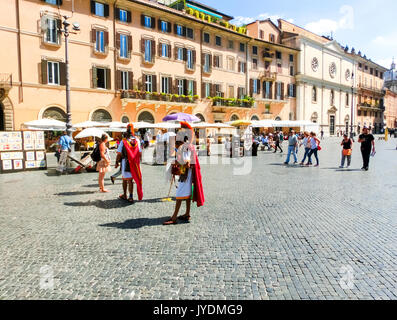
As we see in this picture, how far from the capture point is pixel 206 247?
4.22 meters

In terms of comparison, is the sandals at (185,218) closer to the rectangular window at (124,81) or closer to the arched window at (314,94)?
the rectangular window at (124,81)

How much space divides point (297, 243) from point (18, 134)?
1161cm

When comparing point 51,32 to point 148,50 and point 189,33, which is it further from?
point 189,33

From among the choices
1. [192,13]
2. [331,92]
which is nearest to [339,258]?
[192,13]

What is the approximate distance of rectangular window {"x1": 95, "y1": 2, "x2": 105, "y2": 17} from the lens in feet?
81.4

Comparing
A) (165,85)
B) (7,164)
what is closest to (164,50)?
(165,85)

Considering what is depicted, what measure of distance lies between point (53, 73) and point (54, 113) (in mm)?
2914

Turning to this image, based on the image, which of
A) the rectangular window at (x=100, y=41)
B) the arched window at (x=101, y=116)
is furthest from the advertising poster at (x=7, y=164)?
the rectangular window at (x=100, y=41)

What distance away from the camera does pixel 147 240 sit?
452 centimetres

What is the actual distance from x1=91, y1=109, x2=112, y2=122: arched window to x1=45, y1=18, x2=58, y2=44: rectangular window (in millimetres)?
5861

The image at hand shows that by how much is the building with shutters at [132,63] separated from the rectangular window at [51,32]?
69mm

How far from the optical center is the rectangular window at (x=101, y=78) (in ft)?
82.9

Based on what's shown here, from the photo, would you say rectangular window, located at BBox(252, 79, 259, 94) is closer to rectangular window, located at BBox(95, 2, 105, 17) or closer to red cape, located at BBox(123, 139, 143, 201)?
rectangular window, located at BBox(95, 2, 105, 17)
